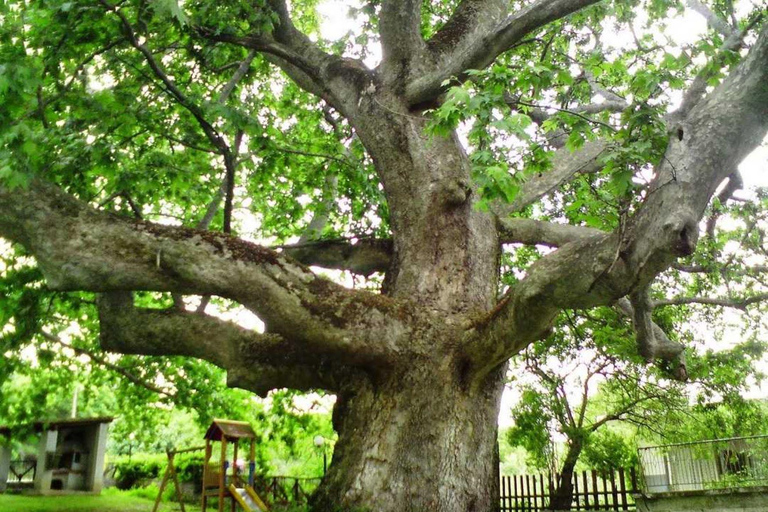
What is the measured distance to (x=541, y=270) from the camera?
4.25 meters

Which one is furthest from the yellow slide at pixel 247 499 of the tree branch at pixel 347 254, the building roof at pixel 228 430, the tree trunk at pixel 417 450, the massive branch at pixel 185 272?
the massive branch at pixel 185 272

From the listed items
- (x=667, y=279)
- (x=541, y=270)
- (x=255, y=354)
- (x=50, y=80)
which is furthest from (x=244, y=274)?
(x=667, y=279)

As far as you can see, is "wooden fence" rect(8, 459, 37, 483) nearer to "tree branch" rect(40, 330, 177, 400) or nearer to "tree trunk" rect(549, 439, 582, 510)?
"tree branch" rect(40, 330, 177, 400)

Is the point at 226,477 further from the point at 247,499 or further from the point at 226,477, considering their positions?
the point at 247,499

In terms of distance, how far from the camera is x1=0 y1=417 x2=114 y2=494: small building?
18594mm

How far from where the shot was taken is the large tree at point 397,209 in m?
3.97

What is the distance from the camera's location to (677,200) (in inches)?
144

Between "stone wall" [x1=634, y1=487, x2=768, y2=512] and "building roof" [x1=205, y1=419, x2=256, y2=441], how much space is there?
6661mm

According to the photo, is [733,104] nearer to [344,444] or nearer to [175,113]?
[344,444]

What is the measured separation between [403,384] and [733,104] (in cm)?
311

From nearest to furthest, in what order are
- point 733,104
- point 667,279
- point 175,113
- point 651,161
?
point 733,104 < point 651,161 < point 175,113 < point 667,279

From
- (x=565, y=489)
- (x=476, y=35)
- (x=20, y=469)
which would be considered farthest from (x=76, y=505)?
(x=476, y=35)

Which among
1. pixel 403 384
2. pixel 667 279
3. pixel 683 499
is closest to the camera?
pixel 403 384

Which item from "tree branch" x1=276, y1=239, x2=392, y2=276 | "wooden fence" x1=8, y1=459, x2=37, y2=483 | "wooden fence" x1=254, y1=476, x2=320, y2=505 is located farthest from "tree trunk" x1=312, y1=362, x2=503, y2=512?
"wooden fence" x1=8, y1=459, x2=37, y2=483
